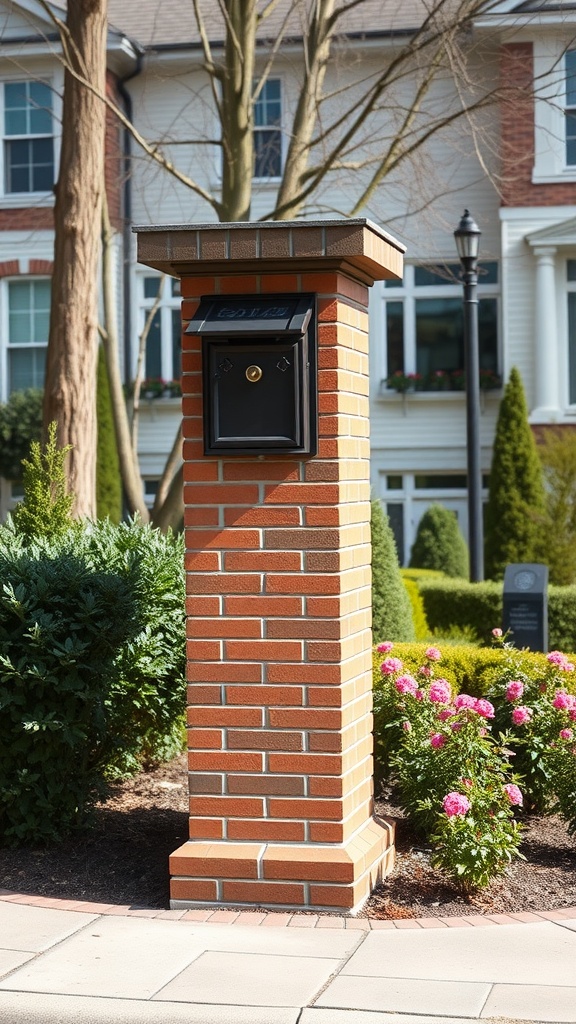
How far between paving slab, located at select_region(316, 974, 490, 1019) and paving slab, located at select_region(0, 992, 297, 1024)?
0.20 m

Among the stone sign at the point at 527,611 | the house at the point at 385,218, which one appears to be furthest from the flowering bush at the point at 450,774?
the house at the point at 385,218

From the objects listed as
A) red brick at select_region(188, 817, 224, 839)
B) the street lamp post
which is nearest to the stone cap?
red brick at select_region(188, 817, 224, 839)

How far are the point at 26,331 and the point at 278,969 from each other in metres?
16.9

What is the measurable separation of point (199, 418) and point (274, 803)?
149 centimetres

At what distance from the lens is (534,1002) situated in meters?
3.58

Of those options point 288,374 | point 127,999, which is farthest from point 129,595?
point 127,999

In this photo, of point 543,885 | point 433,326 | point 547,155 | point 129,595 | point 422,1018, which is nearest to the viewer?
point 422,1018

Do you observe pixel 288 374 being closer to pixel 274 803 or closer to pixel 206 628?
pixel 206 628

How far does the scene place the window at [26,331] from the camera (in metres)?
19.6

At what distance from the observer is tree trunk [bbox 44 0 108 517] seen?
924 cm

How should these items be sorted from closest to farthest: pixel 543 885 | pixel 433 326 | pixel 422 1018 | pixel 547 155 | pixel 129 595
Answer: pixel 422 1018 → pixel 543 885 → pixel 129 595 → pixel 547 155 → pixel 433 326

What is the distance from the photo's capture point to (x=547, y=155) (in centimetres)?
1788

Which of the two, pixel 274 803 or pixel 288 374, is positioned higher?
pixel 288 374

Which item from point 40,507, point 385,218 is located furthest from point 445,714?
point 385,218
